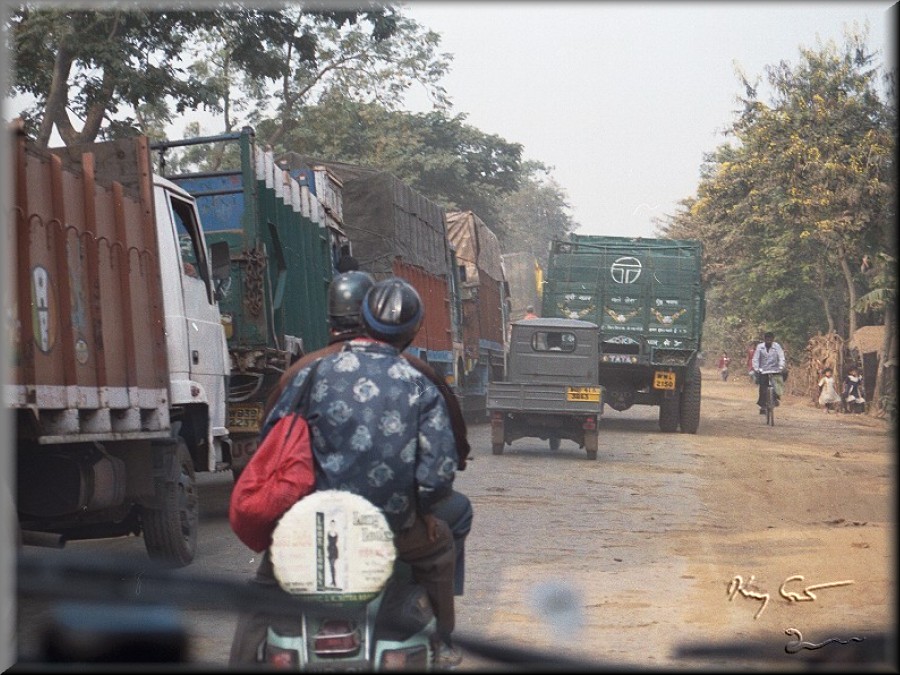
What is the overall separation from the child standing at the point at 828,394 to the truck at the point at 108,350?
23.3 metres

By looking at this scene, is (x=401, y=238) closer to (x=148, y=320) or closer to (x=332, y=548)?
(x=148, y=320)

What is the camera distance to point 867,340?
97.9 ft

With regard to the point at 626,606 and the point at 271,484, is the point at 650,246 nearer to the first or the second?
the point at 626,606

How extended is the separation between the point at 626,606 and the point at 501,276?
19427 millimetres

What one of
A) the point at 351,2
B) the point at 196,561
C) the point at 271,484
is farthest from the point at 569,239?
the point at 271,484

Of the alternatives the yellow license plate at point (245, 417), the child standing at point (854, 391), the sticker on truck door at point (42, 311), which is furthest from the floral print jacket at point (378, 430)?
the child standing at point (854, 391)

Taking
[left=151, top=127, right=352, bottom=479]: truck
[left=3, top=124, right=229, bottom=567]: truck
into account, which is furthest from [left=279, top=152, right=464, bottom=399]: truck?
[left=3, top=124, right=229, bottom=567]: truck

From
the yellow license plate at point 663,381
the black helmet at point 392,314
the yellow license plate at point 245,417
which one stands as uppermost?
the black helmet at point 392,314

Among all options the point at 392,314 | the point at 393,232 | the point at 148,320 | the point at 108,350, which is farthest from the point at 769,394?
the point at 392,314

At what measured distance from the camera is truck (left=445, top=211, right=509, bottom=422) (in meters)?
21.1

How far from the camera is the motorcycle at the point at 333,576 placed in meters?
3.31
